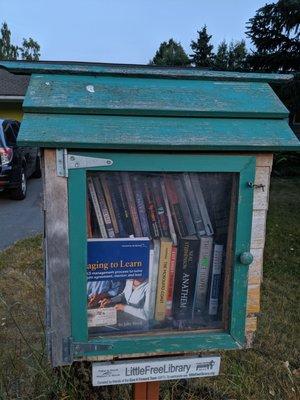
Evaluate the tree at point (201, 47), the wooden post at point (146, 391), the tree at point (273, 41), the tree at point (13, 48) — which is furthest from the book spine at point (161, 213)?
the tree at point (13, 48)

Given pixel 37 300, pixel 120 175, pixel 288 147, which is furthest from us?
pixel 37 300

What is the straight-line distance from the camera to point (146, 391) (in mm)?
1894

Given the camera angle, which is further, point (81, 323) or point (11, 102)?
point (11, 102)

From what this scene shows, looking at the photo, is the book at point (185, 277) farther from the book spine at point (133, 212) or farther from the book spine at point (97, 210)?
the book spine at point (97, 210)

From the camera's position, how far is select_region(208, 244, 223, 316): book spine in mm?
1747

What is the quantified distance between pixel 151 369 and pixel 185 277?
376mm

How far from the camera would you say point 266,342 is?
323cm

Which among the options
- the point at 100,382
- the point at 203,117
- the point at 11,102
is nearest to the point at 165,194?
the point at 203,117

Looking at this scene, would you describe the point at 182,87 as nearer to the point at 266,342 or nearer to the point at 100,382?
the point at 100,382

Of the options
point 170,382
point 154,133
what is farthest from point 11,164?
point 154,133

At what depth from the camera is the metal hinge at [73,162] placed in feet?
4.65

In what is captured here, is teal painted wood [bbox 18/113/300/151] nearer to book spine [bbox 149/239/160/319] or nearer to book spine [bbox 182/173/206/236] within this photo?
book spine [bbox 182/173/206/236]

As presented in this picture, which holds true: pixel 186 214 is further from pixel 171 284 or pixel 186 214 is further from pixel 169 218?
pixel 171 284

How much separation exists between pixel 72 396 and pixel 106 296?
0.74 metres
